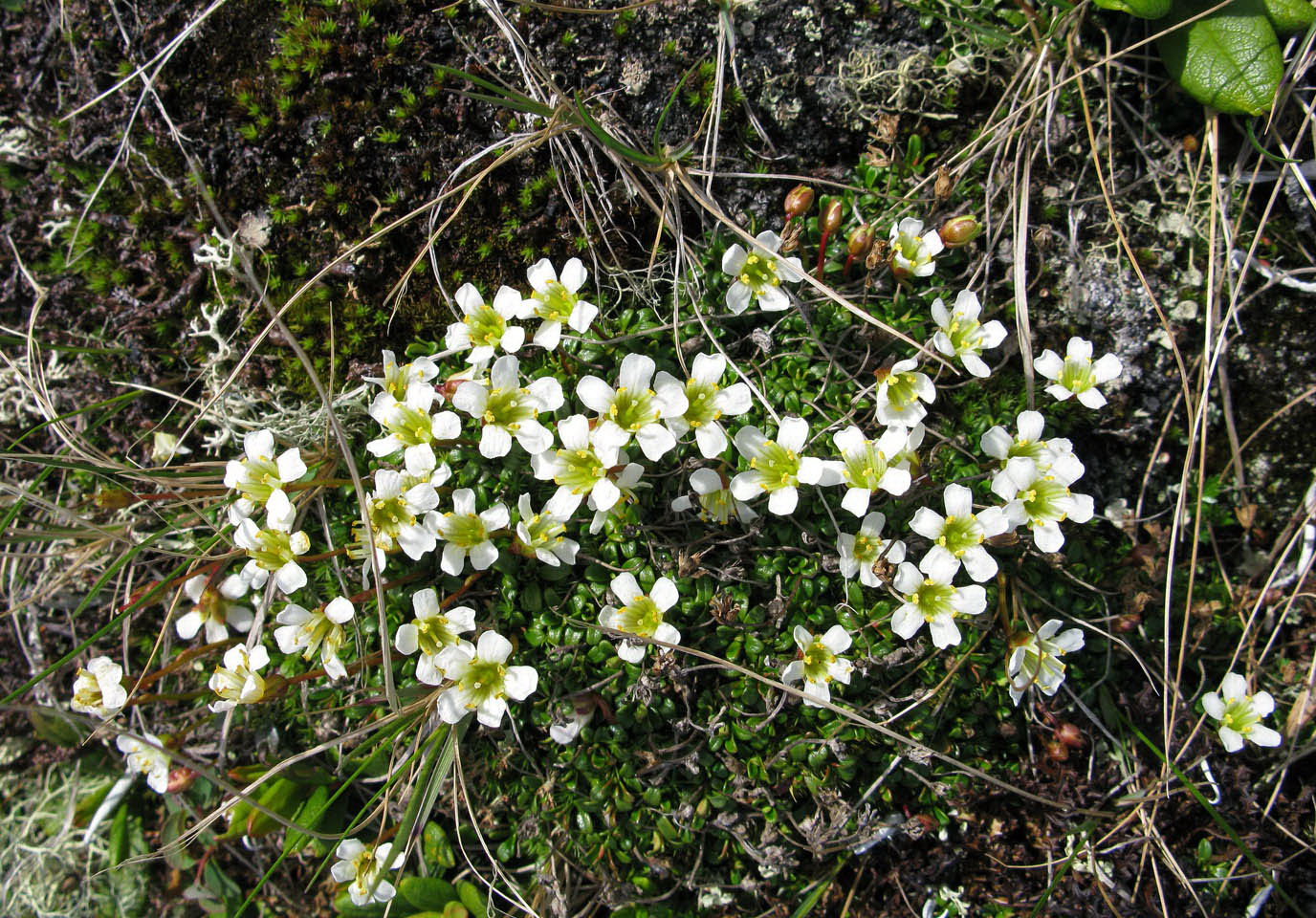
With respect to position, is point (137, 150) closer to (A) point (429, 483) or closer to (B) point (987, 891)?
(A) point (429, 483)

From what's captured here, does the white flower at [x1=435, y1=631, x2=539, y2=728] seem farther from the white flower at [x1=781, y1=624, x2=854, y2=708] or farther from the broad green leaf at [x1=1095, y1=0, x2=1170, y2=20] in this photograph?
the broad green leaf at [x1=1095, y1=0, x2=1170, y2=20]

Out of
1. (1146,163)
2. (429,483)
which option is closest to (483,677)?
(429,483)

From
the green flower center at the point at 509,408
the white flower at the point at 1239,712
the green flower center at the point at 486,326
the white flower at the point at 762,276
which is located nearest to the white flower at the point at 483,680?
the green flower center at the point at 509,408

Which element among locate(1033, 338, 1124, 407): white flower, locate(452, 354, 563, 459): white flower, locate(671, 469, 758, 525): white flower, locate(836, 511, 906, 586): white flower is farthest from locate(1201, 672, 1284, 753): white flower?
locate(452, 354, 563, 459): white flower

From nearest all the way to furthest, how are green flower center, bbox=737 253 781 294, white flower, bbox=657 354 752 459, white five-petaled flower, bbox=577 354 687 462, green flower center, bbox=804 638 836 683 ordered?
1. white five-petaled flower, bbox=577 354 687 462
2. white flower, bbox=657 354 752 459
3. green flower center, bbox=804 638 836 683
4. green flower center, bbox=737 253 781 294

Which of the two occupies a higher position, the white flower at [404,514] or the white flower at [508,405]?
the white flower at [508,405]

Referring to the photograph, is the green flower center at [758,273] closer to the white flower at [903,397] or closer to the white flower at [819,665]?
the white flower at [903,397]
